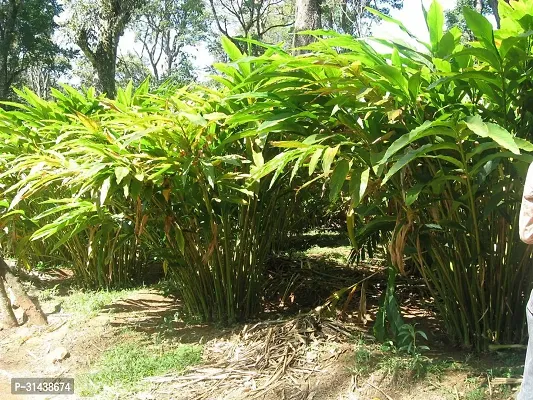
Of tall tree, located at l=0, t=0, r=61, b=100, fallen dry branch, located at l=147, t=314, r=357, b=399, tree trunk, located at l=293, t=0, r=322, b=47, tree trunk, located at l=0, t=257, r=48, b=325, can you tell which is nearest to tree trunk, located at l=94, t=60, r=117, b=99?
tall tree, located at l=0, t=0, r=61, b=100

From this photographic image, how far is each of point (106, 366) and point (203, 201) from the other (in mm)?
922

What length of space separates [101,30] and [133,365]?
1231 cm

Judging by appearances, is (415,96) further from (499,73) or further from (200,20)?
(200,20)

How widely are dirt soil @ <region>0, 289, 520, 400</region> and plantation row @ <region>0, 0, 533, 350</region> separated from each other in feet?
0.93

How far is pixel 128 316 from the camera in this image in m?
3.46

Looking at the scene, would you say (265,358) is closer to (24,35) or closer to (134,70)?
(24,35)

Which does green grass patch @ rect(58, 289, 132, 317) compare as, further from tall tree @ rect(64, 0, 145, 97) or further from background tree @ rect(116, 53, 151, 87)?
background tree @ rect(116, 53, 151, 87)

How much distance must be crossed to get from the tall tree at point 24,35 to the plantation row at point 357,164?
14.9 metres

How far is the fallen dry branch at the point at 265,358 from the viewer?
228 centimetres

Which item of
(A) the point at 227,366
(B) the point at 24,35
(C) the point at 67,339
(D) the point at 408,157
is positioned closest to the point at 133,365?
(A) the point at 227,366

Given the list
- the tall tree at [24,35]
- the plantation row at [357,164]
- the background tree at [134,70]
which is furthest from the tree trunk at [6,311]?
the background tree at [134,70]

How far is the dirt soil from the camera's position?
2100mm

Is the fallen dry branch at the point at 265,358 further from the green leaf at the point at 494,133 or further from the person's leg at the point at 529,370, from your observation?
the green leaf at the point at 494,133

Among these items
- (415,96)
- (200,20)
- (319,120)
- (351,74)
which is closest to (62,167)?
(319,120)
